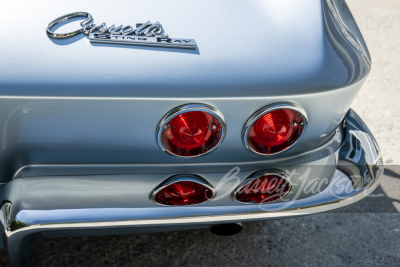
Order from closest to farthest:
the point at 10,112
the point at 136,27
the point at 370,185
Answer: the point at 10,112 → the point at 136,27 → the point at 370,185

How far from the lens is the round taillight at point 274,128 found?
1.39 metres

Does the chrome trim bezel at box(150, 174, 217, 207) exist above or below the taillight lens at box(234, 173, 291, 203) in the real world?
above

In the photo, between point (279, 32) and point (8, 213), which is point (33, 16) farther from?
point (279, 32)

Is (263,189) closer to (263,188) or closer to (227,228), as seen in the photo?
(263,188)

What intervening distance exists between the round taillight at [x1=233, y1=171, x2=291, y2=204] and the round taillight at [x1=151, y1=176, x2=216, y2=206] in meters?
0.11

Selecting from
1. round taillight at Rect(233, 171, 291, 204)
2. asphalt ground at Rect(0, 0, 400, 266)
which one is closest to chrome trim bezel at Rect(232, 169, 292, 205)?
round taillight at Rect(233, 171, 291, 204)

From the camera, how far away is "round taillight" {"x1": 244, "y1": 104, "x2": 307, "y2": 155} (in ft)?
4.57

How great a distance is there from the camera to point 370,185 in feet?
5.39

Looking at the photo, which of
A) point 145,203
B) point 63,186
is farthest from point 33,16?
point 145,203

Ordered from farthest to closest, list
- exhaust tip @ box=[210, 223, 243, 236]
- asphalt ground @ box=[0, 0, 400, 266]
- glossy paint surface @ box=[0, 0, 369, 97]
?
asphalt ground @ box=[0, 0, 400, 266] → exhaust tip @ box=[210, 223, 243, 236] → glossy paint surface @ box=[0, 0, 369, 97]

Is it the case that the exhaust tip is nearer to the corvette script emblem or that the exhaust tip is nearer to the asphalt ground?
the asphalt ground

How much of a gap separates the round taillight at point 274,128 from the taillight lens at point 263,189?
0.36 feet

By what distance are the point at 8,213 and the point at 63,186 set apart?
19 centimetres

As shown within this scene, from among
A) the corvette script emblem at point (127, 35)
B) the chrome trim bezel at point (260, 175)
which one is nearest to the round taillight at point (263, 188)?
the chrome trim bezel at point (260, 175)
